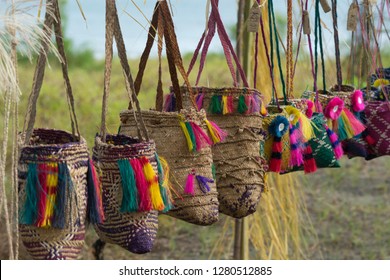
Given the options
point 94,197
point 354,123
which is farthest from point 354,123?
point 94,197

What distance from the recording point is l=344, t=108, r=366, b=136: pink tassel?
6.91 ft

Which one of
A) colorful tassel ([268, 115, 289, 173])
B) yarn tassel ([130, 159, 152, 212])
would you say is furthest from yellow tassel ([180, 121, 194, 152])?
colorful tassel ([268, 115, 289, 173])

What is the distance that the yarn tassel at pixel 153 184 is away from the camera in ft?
4.72

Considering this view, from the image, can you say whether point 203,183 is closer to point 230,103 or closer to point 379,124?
point 230,103

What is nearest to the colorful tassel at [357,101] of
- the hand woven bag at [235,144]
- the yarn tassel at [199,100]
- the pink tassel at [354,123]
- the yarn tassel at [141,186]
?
the pink tassel at [354,123]

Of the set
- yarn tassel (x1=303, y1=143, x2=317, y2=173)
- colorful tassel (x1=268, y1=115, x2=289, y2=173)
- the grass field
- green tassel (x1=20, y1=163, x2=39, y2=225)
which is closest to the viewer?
green tassel (x1=20, y1=163, x2=39, y2=225)

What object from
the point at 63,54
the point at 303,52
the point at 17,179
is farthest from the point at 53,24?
the point at 303,52

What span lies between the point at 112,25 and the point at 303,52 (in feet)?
5.36

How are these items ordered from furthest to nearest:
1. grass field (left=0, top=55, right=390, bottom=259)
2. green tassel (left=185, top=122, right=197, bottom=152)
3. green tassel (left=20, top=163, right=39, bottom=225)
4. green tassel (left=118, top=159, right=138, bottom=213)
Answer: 1. grass field (left=0, top=55, right=390, bottom=259)
2. green tassel (left=185, top=122, right=197, bottom=152)
3. green tassel (left=118, top=159, right=138, bottom=213)
4. green tassel (left=20, top=163, right=39, bottom=225)

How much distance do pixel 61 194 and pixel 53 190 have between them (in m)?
0.02

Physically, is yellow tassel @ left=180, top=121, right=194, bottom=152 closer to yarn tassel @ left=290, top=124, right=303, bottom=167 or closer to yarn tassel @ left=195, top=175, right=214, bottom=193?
yarn tassel @ left=195, top=175, right=214, bottom=193

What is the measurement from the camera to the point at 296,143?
191cm

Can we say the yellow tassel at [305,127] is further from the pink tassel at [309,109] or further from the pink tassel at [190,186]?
the pink tassel at [190,186]

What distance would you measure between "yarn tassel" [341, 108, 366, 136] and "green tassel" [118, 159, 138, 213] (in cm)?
85
